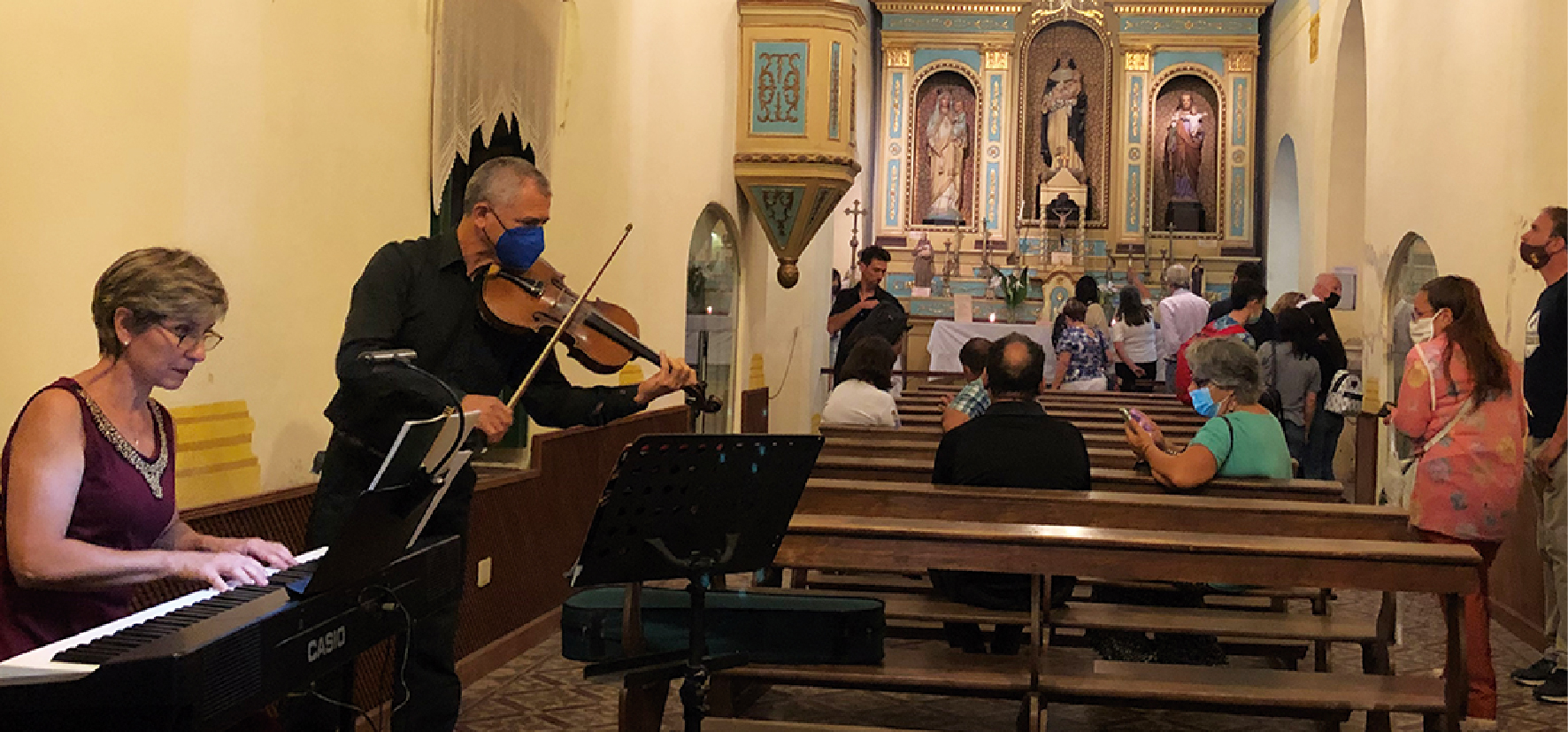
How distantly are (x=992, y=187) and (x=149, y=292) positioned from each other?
53.0 feet

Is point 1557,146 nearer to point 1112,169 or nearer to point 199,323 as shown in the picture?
point 199,323

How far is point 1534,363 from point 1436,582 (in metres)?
2.15

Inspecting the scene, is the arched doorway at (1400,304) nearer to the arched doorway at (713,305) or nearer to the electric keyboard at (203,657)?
the arched doorway at (713,305)

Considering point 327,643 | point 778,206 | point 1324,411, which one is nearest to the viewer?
point 327,643

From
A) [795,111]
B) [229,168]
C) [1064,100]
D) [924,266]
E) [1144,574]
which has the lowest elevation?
→ [1144,574]

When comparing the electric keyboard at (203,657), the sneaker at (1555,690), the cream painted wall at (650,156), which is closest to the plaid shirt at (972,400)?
the cream painted wall at (650,156)

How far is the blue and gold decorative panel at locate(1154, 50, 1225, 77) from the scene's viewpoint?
17.5 metres

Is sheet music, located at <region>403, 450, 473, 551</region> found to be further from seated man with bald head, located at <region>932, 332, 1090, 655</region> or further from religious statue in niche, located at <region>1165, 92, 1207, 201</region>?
religious statue in niche, located at <region>1165, 92, 1207, 201</region>

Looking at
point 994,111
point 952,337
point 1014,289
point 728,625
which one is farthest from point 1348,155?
point 728,625

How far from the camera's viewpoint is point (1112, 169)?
1788cm

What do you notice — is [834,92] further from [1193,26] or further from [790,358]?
[1193,26]

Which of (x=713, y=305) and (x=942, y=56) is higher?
(x=942, y=56)

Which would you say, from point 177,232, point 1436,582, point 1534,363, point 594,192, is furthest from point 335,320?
point 1534,363

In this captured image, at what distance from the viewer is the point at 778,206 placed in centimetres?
946
